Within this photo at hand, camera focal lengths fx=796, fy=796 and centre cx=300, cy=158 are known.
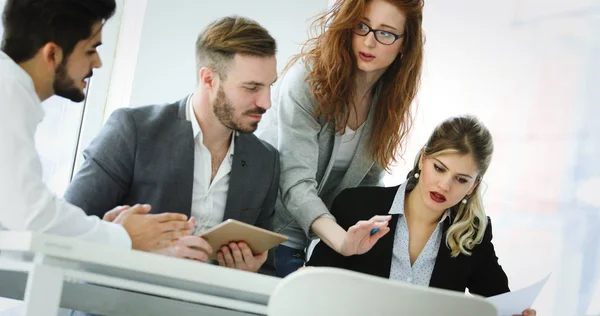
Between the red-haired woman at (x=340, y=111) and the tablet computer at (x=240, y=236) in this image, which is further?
the red-haired woman at (x=340, y=111)

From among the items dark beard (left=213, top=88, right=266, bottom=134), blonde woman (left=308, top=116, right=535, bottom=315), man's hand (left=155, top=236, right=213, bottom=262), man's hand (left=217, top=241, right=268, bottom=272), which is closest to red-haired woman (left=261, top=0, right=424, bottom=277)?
blonde woman (left=308, top=116, right=535, bottom=315)

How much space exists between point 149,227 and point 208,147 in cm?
63

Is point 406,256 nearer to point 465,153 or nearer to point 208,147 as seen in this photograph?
point 465,153

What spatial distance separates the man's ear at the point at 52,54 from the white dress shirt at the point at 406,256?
125 centimetres

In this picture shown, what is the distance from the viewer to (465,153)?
8.67 ft

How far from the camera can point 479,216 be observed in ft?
8.86

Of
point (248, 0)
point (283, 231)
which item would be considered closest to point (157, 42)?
point (248, 0)

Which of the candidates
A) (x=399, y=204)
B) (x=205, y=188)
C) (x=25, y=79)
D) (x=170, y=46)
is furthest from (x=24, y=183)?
(x=170, y=46)

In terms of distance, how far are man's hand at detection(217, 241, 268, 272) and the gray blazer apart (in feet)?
0.81

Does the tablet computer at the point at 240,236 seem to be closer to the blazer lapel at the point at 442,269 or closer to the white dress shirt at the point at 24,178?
the white dress shirt at the point at 24,178

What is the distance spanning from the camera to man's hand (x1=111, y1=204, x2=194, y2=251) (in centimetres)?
181

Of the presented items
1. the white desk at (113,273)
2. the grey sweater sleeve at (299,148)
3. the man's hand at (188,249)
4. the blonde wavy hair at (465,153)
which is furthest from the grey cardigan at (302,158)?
the white desk at (113,273)

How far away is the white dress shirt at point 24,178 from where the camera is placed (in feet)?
4.91

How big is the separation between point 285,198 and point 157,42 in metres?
1.33
